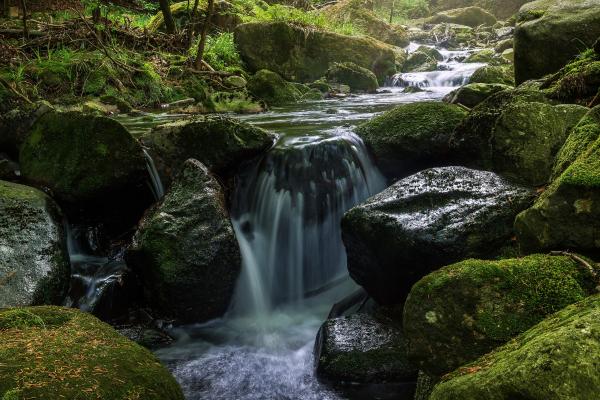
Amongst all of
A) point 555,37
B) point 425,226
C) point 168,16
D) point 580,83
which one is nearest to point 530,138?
point 580,83

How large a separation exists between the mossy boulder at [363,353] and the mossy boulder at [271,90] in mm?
8223

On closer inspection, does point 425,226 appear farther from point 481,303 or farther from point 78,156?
point 78,156

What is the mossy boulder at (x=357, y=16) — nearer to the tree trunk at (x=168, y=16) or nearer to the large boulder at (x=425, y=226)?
the tree trunk at (x=168, y=16)

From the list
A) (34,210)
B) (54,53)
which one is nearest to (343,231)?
(34,210)

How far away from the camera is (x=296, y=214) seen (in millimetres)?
5914

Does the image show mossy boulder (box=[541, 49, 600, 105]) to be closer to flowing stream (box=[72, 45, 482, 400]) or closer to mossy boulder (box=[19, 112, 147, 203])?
flowing stream (box=[72, 45, 482, 400])

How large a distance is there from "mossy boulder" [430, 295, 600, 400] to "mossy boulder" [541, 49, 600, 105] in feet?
12.5

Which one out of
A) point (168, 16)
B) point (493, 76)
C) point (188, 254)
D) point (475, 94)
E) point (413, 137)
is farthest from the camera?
point (168, 16)

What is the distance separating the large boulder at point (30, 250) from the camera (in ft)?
13.8

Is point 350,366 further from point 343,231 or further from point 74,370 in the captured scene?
point 74,370

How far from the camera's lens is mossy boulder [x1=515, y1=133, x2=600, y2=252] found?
2725 mm

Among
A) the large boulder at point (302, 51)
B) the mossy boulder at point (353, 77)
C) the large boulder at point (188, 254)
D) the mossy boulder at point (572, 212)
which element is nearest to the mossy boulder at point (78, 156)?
the large boulder at point (188, 254)

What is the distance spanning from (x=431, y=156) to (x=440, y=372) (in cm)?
384

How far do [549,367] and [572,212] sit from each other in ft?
4.98
